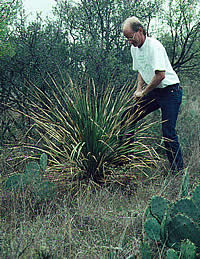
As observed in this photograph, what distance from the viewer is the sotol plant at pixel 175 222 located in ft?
6.34

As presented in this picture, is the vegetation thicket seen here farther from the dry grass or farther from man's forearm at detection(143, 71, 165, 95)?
man's forearm at detection(143, 71, 165, 95)

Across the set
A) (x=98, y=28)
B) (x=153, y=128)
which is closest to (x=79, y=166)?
(x=153, y=128)

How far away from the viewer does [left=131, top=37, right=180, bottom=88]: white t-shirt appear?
3.24m

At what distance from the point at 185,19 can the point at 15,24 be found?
2663 millimetres

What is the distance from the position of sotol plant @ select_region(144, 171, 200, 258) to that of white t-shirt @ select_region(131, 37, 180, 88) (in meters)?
1.61

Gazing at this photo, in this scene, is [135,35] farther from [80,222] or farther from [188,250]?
[188,250]

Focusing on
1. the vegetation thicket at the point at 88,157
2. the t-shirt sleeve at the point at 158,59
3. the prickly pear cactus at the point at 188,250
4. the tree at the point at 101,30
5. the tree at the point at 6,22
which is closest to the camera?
the prickly pear cactus at the point at 188,250

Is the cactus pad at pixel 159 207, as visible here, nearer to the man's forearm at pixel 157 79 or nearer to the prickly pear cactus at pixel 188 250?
the prickly pear cactus at pixel 188 250

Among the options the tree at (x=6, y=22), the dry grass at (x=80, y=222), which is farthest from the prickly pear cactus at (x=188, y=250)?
the tree at (x=6, y=22)

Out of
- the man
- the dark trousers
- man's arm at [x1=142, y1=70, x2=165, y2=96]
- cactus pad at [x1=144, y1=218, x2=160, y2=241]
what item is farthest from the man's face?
cactus pad at [x1=144, y1=218, x2=160, y2=241]

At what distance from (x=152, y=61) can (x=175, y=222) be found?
187 cm

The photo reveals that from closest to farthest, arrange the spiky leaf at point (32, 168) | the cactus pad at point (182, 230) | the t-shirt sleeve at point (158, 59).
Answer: the cactus pad at point (182, 230), the spiky leaf at point (32, 168), the t-shirt sleeve at point (158, 59)

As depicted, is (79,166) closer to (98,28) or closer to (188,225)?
(188,225)

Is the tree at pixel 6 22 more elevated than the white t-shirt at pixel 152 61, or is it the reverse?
the tree at pixel 6 22
